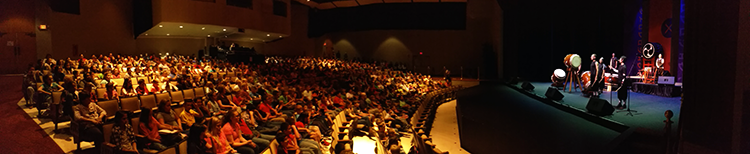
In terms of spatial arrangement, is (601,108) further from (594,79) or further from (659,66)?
(659,66)

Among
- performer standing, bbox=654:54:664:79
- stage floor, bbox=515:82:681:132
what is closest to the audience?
stage floor, bbox=515:82:681:132

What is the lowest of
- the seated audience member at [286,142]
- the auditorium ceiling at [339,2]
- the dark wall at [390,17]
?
the seated audience member at [286,142]

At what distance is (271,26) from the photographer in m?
13.5

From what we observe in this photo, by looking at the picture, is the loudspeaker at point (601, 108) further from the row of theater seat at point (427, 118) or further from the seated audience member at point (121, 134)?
the seated audience member at point (121, 134)

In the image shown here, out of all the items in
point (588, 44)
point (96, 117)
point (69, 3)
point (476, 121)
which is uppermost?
point (69, 3)

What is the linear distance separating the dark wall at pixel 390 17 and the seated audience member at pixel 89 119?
1460 centimetres

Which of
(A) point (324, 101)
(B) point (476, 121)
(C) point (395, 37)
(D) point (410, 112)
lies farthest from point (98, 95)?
(C) point (395, 37)

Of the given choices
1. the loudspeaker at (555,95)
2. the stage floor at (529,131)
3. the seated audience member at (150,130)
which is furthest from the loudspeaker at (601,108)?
the seated audience member at (150,130)

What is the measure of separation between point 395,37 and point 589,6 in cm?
831

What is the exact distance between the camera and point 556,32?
13.5 metres

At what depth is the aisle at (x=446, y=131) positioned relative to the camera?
5.99 meters

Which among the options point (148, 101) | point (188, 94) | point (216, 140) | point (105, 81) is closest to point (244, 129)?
point (216, 140)

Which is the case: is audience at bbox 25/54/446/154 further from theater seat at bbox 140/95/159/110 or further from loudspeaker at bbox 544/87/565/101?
loudspeaker at bbox 544/87/565/101

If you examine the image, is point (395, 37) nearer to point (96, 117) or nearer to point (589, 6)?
point (589, 6)
